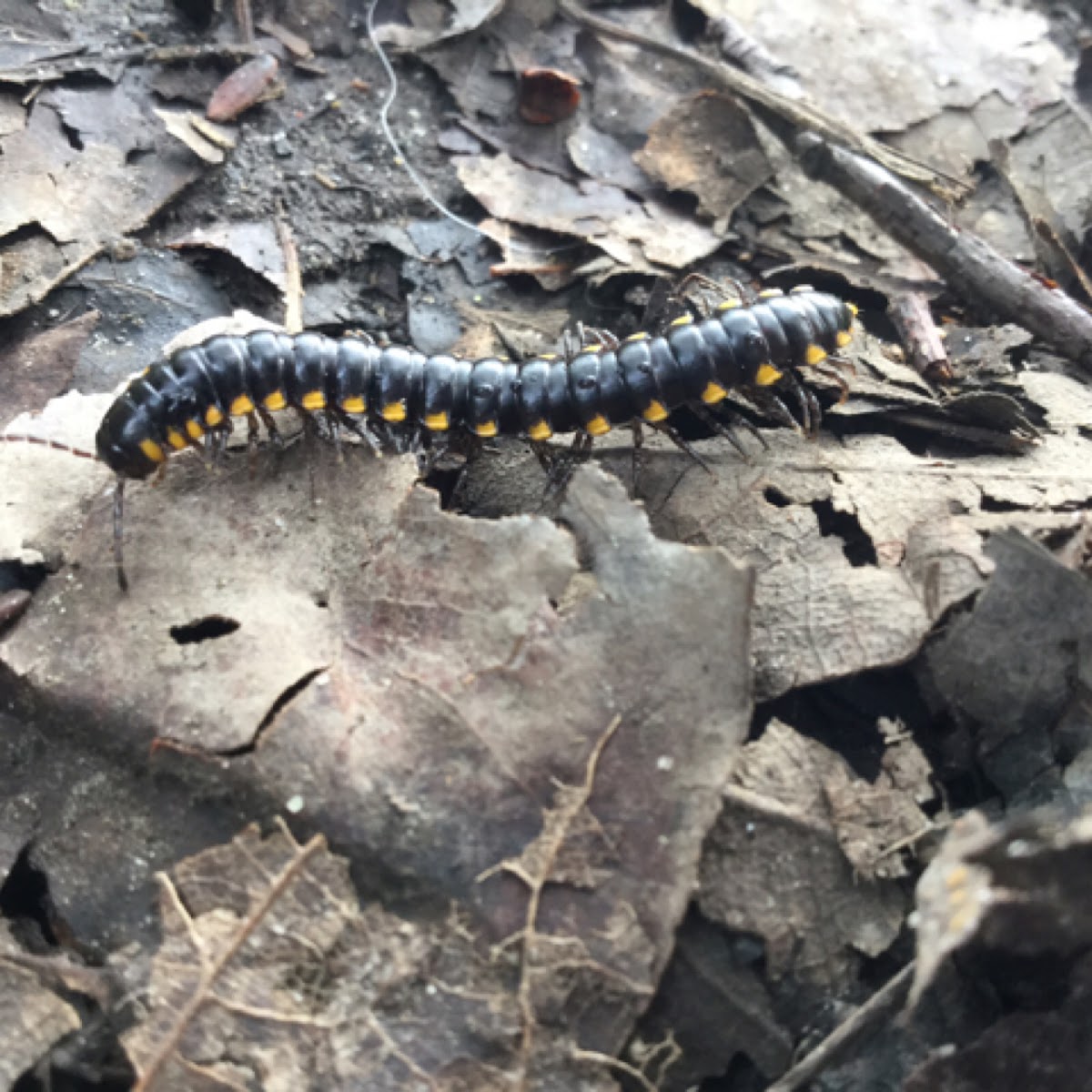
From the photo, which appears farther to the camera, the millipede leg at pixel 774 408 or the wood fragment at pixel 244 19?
the wood fragment at pixel 244 19

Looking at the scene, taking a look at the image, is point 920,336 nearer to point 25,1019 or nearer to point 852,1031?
point 852,1031

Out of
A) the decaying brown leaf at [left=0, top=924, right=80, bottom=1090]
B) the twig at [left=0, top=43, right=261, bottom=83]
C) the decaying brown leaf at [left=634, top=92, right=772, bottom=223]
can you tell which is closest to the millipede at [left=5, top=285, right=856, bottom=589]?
the decaying brown leaf at [left=634, top=92, right=772, bottom=223]

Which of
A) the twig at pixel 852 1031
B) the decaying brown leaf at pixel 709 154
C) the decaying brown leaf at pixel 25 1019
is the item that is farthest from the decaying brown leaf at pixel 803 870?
the decaying brown leaf at pixel 709 154

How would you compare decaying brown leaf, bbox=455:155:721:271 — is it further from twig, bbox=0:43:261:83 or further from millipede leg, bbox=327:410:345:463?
millipede leg, bbox=327:410:345:463

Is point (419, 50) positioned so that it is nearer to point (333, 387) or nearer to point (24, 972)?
point (333, 387)

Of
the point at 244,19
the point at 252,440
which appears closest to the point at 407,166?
the point at 244,19

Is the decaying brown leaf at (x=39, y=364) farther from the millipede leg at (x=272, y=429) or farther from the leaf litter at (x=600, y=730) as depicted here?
the millipede leg at (x=272, y=429)
